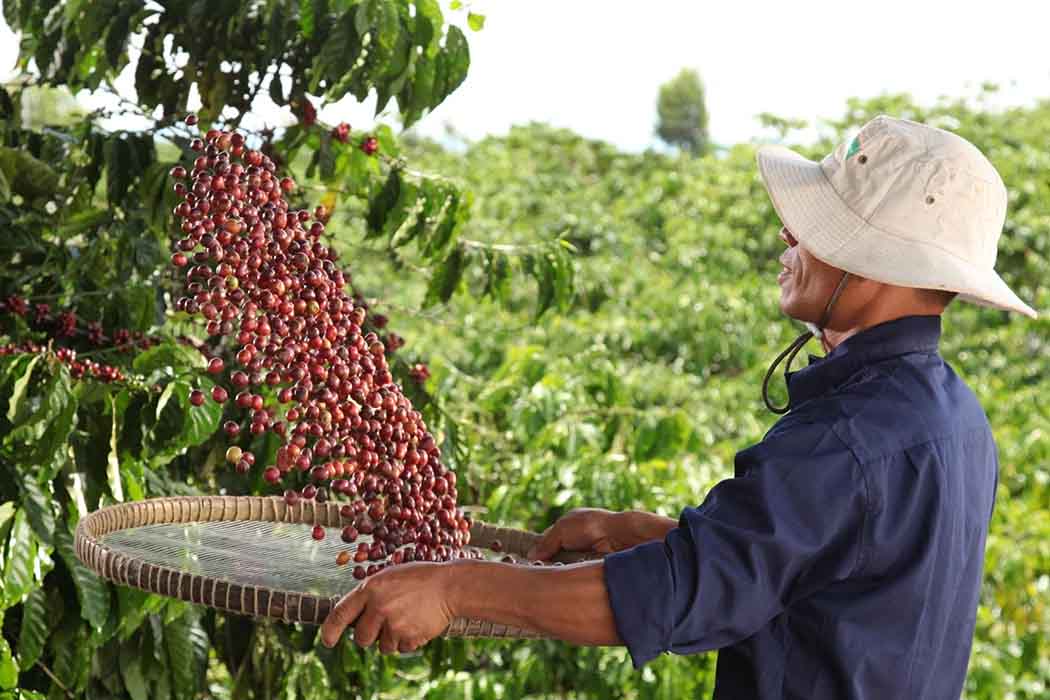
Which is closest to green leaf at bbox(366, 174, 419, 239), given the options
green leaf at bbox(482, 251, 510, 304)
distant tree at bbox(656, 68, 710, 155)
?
green leaf at bbox(482, 251, 510, 304)

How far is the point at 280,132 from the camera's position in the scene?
268 centimetres

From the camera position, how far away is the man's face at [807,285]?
4.80ft

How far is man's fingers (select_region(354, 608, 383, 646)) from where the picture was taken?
4.32 ft

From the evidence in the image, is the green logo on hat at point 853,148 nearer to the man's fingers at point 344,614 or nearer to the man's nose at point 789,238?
the man's nose at point 789,238

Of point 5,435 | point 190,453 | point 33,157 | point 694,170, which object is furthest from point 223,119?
point 694,170

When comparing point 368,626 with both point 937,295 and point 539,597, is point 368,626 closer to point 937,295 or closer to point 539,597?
point 539,597

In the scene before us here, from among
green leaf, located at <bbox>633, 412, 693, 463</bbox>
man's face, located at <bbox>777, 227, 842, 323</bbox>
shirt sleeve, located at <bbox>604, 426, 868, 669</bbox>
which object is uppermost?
man's face, located at <bbox>777, 227, 842, 323</bbox>

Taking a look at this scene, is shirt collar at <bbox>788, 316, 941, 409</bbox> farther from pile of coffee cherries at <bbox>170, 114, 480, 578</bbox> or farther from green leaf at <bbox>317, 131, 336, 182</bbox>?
green leaf at <bbox>317, 131, 336, 182</bbox>

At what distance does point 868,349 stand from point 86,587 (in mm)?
1294

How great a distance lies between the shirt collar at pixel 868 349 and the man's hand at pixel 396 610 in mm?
412

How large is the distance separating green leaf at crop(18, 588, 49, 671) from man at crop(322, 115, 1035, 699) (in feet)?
3.41

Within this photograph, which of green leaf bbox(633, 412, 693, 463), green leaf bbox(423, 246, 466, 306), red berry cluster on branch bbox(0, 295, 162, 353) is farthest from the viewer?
green leaf bbox(633, 412, 693, 463)

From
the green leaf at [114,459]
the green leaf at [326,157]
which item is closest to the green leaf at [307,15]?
the green leaf at [326,157]

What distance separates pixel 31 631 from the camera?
2197 millimetres
